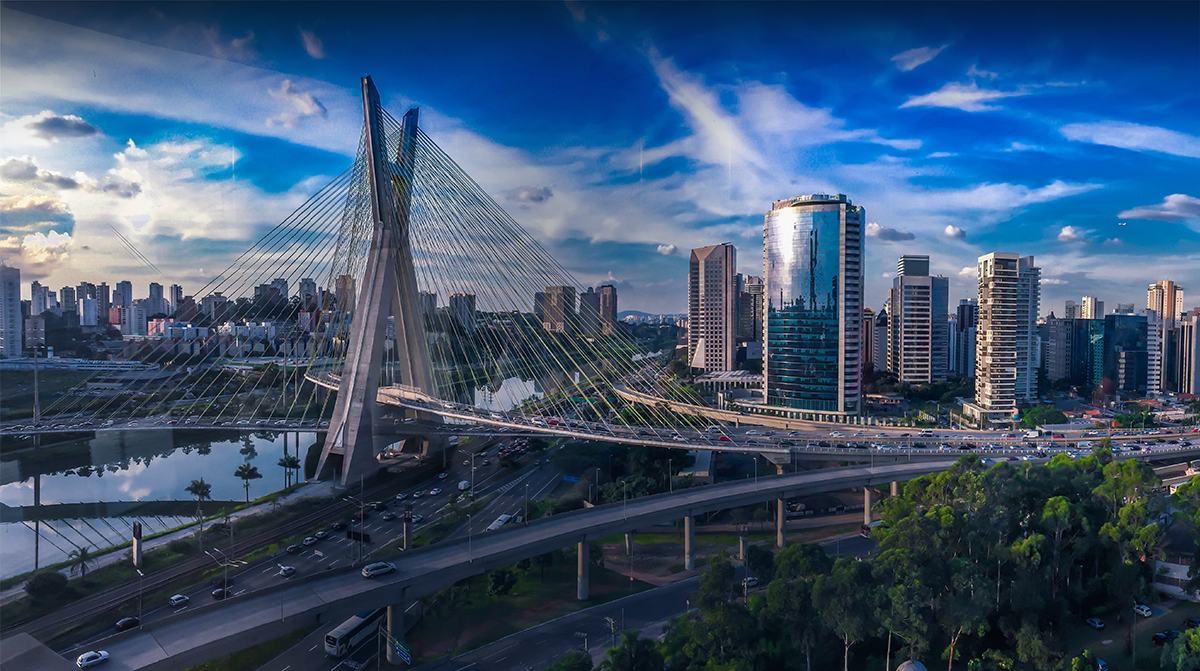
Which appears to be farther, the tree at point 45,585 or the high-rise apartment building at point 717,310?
the high-rise apartment building at point 717,310

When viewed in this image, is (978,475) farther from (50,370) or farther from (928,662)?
(50,370)

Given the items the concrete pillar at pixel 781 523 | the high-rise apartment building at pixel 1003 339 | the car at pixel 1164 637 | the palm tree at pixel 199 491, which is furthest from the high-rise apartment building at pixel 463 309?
the high-rise apartment building at pixel 1003 339

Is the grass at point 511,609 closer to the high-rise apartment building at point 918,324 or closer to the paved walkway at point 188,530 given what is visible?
the paved walkway at point 188,530

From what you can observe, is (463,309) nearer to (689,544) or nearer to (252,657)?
(689,544)

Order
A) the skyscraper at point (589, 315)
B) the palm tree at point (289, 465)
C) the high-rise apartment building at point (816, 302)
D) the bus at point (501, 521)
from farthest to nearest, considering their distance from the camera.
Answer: the high-rise apartment building at point (816, 302) → the skyscraper at point (589, 315) → the palm tree at point (289, 465) → the bus at point (501, 521)

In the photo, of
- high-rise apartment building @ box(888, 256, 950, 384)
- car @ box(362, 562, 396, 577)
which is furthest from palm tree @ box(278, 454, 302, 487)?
high-rise apartment building @ box(888, 256, 950, 384)

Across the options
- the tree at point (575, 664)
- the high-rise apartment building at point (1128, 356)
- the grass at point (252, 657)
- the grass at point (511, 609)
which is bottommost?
the grass at point (511, 609)

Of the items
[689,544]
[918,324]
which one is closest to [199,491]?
[689,544]

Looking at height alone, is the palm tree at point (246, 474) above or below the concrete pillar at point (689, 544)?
above
